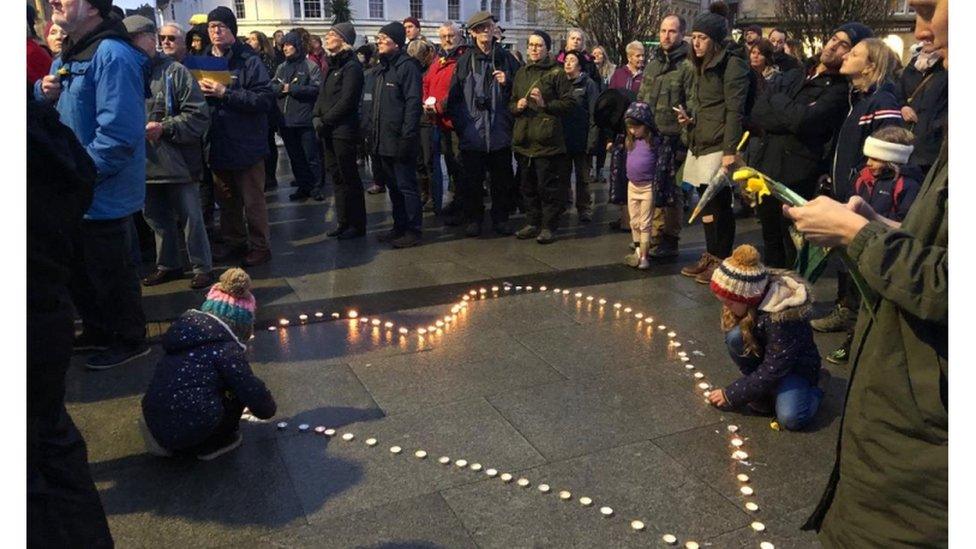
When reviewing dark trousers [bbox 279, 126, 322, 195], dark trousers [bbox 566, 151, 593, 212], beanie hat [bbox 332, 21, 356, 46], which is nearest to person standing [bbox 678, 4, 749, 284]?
dark trousers [bbox 566, 151, 593, 212]

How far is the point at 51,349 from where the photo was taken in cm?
209

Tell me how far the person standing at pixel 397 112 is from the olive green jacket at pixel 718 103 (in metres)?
2.76

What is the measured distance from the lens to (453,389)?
15.2 ft

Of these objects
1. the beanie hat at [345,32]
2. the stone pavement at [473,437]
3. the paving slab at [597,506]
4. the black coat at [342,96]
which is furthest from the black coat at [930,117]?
the beanie hat at [345,32]

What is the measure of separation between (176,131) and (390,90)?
90.9 inches

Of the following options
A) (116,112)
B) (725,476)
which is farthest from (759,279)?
(116,112)

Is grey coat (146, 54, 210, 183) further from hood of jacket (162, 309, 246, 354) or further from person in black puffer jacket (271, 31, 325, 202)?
person in black puffer jacket (271, 31, 325, 202)

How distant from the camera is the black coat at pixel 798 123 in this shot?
5.71m

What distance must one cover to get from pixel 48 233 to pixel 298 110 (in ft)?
28.4

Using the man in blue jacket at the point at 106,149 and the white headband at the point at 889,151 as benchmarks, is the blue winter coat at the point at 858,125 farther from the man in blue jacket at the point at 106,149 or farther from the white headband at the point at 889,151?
the man in blue jacket at the point at 106,149

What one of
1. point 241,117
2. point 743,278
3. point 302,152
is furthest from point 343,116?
point 743,278

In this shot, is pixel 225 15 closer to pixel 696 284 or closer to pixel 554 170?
pixel 554 170

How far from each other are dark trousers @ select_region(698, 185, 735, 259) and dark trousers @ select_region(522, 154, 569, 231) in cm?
173

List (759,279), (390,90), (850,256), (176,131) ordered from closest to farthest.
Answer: (850,256) → (759,279) → (176,131) → (390,90)
